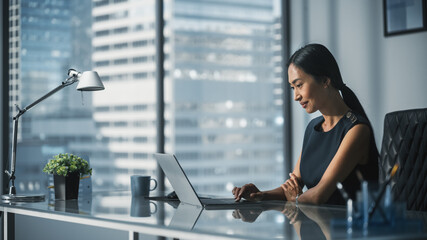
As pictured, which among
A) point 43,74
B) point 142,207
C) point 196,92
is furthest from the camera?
point 196,92

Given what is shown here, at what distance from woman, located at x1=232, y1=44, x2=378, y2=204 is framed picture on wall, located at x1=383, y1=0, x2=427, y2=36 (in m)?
1.49

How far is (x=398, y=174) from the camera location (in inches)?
101

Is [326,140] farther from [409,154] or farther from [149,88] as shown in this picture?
[149,88]

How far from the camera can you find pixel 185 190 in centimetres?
221

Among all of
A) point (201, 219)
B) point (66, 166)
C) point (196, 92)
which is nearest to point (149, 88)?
point (196, 92)

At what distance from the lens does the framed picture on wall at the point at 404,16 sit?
3688mm

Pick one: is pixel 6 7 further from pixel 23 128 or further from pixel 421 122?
pixel 421 122

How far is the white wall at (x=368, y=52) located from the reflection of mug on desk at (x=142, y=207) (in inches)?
84.9

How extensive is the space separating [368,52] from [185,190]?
2.40m

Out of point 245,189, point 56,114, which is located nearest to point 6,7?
point 56,114

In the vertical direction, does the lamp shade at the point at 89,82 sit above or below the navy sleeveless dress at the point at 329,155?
above

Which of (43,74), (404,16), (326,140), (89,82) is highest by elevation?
(404,16)

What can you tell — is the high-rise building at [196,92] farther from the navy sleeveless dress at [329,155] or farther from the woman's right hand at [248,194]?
the woman's right hand at [248,194]

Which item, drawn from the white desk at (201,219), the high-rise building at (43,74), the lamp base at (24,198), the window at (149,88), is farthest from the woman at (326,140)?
the high-rise building at (43,74)
